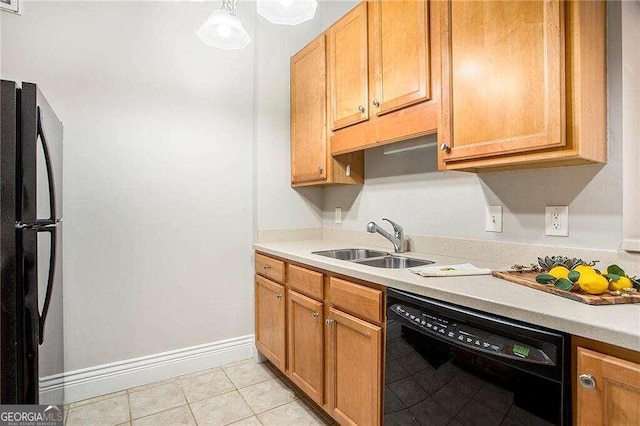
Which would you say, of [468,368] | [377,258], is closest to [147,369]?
[377,258]

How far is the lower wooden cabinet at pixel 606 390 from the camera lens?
0.75 meters

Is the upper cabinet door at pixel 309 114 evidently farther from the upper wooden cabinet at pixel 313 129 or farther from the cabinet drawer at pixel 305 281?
the cabinet drawer at pixel 305 281

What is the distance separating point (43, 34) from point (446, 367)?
8.63 feet

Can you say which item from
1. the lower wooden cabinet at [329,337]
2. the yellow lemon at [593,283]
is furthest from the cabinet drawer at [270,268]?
the yellow lemon at [593,283]

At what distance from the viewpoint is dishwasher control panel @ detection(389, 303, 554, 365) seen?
921mm

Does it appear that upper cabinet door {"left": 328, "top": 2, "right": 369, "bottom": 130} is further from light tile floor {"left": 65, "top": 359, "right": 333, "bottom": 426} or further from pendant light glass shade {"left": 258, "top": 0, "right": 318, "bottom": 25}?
light tile floor {"left": 65, "top": 359, "right": 333, "bottom": 426}

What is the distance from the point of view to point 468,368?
1063 millimetres

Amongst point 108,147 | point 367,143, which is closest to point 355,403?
point 367,143

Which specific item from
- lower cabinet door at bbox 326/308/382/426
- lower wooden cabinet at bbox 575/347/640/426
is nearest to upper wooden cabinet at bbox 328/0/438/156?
lower cabinet door at bbox 326/308/382/426

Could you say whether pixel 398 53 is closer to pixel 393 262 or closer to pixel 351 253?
pixel 393 262

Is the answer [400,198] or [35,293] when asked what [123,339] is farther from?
[400,198]

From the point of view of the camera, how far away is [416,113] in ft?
5.48

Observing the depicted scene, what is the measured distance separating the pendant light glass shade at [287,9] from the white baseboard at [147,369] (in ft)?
6.66

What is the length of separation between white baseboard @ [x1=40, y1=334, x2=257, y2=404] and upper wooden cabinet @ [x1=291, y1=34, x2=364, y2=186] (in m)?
1.34
